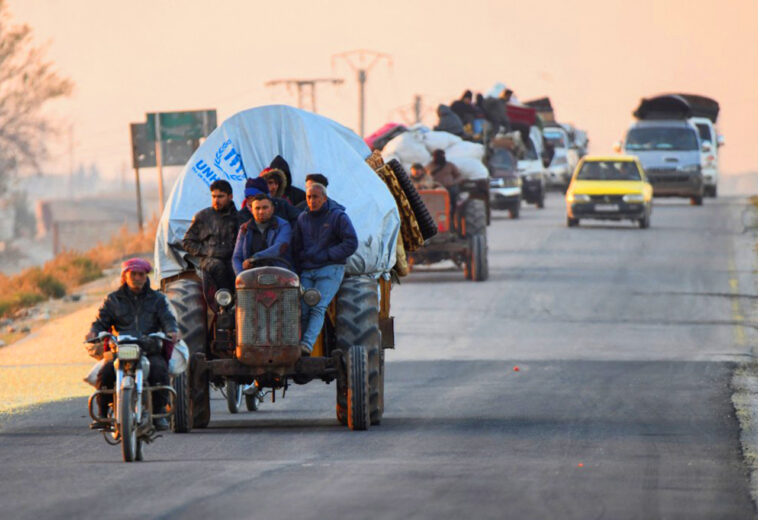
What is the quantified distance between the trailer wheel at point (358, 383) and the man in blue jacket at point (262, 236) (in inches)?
34.3

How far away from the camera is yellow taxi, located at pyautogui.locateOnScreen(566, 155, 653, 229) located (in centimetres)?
4488

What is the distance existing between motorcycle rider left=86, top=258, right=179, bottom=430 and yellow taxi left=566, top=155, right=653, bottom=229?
32.4 metres

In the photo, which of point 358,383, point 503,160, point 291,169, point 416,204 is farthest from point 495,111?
point 358,383

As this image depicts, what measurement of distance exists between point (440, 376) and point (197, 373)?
19.8 feet

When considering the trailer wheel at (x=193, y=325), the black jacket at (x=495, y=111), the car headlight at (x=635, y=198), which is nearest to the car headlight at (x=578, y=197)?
the car headlight at (x=635, y=198)

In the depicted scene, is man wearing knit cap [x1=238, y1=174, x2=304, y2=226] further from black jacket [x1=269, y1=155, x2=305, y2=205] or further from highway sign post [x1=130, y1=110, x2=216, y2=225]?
highway sign post [x1=130, y1=110, x2=216, y2=225]

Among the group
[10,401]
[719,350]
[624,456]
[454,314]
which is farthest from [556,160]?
[624,456]

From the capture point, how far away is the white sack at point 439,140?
32.5m

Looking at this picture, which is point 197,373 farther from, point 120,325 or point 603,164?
point 603,164

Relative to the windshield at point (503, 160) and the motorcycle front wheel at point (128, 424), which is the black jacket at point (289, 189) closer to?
the motorcycle front wheel at point (128, 424)

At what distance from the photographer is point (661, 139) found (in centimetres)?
5347

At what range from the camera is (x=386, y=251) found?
15.8 meters

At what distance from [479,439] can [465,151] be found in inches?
739

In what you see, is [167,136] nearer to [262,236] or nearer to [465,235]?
[465,235]
